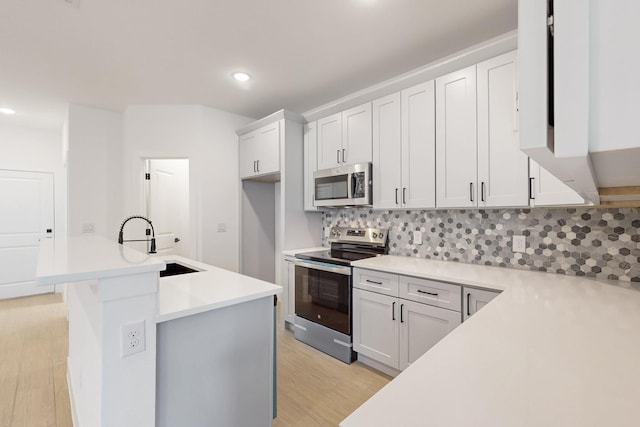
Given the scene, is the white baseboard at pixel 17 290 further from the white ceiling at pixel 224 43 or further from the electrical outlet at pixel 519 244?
the electrical outlet at pixel 519 244

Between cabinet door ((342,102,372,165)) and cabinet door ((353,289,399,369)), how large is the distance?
1.28 m

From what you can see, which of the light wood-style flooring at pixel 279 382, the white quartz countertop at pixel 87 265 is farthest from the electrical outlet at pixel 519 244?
the white quartz countertop at pixel 87 265

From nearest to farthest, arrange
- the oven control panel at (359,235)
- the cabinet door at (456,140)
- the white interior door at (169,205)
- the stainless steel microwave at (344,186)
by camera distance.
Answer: the cabinet door at (456,140), the stainless steel microwave at (344,186), the oven control panel at (359,235), the white interior door at (169,205)

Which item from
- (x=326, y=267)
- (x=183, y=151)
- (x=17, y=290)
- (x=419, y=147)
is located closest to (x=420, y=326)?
(x=326, y=267)

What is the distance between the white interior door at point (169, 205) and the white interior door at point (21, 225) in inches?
86.5

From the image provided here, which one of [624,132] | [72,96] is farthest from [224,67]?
[624,132]

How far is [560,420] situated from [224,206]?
3.68 metres

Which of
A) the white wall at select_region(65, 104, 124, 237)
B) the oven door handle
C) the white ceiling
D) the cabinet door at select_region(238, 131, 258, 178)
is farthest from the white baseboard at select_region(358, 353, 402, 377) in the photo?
the white wall at select_region(65, 104, 124, 237)

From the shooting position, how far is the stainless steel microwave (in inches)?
109

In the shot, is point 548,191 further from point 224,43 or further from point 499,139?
point 224,43

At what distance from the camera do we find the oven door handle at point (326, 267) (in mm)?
2578

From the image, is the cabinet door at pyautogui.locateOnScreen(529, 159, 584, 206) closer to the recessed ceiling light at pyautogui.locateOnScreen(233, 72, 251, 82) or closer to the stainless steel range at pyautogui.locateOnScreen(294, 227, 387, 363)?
the stainless steel range at pyautogui.locateOnScreen(294, 227, 387, 363)

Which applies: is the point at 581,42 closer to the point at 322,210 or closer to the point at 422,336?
the point at 422,336

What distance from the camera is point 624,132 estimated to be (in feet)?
0.88
